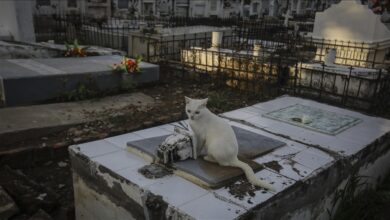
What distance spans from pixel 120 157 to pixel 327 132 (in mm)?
2439

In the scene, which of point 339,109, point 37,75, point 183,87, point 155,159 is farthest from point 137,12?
point 155,159

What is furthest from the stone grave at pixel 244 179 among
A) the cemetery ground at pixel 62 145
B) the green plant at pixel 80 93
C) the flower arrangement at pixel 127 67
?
the flower arrangement at pixel 127 67

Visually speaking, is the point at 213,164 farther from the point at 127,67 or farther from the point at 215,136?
the point at 127,67

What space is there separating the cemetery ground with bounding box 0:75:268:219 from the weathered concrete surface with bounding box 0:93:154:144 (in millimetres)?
48

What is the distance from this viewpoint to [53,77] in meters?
6.18

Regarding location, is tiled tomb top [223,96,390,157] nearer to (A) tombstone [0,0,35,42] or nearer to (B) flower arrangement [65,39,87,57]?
(B) flower arrangement [65,39,87,57]

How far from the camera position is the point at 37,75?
19.6ft

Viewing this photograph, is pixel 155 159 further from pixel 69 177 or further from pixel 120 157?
pixel 69 177

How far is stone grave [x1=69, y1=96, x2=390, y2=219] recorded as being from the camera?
245cm

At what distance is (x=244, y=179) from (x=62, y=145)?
2.91 metres

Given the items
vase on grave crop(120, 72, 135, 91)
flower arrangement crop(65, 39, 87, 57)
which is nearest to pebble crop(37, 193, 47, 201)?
vase on grave crop(120, 72, 135, 91)

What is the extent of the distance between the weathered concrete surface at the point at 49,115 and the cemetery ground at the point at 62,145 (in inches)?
1.9

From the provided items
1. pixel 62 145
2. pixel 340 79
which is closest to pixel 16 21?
pixel 62 145

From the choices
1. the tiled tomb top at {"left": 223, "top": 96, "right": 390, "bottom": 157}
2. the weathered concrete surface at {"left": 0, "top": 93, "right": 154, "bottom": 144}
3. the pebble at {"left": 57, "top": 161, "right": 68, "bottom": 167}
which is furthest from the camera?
the weathered concrete surface at {"left": 0, "top": 93, "right": 154, "bottom": 144}
